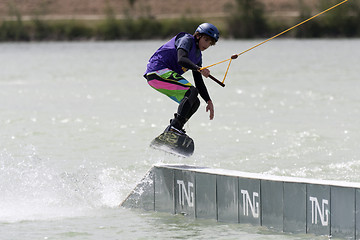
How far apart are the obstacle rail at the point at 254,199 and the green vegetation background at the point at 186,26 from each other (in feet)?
249

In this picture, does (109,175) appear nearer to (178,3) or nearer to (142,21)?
(142,21)

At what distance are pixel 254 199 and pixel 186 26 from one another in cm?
8791

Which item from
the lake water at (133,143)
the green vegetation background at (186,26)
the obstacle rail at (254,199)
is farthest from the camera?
the green vegetation background at (186,26)

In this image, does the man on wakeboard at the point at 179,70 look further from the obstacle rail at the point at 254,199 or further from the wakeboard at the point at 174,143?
the obstacle rail at the point at 254,199

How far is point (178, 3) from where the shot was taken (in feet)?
413

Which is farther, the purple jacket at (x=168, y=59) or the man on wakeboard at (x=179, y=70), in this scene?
the purple jacket at (x=168, y=59)

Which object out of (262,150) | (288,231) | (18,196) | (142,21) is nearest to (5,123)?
(262,150)

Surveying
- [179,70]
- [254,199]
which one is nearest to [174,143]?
[179,70]

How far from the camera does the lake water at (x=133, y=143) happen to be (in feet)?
30.4

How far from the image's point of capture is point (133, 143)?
53.1ft

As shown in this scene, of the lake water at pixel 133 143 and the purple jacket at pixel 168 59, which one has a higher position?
the purple jacket at pixel 168 59

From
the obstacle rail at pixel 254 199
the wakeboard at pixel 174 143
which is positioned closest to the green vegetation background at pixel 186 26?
the wakeboard at pixel 174 143

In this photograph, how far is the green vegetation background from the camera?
8425 cm

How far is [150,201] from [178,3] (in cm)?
11771
